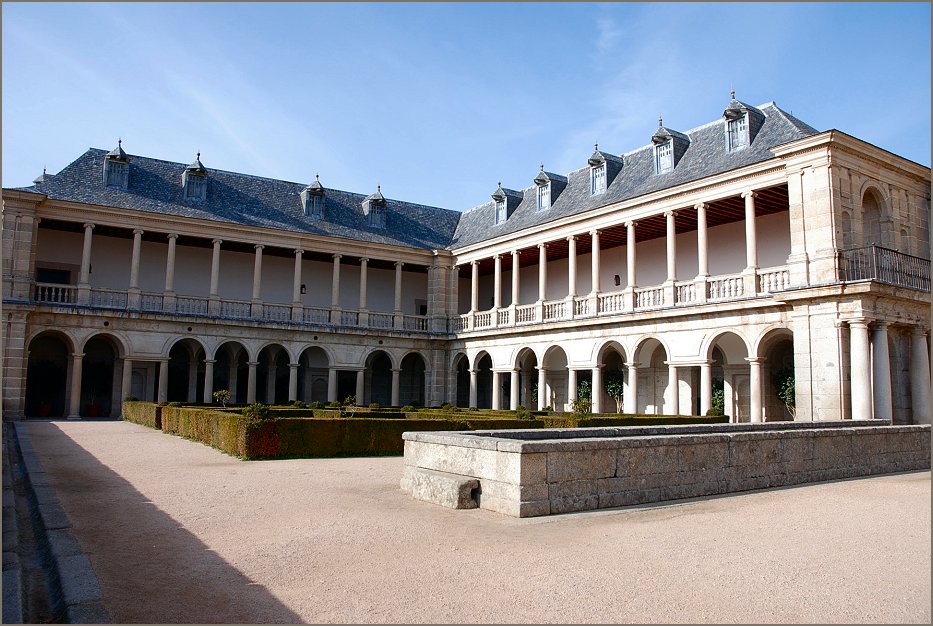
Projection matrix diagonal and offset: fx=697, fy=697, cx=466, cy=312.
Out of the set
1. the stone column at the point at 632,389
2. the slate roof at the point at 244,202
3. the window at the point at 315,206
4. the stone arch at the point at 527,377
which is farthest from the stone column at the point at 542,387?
the window at the point at 315,206

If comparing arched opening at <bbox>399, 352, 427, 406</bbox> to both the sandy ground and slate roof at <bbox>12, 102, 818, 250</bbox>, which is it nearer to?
slate roof at <bbox>12, 102, 818, 250</bbox>

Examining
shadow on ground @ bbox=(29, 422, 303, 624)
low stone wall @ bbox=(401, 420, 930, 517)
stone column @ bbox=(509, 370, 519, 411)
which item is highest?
stone column @ bbox=(509, 370, 519, 411)

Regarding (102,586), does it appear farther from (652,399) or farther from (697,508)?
(652,399)

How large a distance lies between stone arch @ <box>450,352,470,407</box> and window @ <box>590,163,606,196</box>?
10789 millimetres

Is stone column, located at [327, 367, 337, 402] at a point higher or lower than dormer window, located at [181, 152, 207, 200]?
lower

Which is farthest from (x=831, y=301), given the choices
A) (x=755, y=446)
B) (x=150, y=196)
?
(x=150, y=196)

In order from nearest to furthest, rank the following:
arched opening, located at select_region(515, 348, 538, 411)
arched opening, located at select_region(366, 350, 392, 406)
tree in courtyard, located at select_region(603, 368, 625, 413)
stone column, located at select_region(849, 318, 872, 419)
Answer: stone column, located at select_region(849, 318, 872, 419), tree in courtyard, located at select_region(603, 368, 625, 413), arched opening, located at select_region(515, 348, 538, 411), arched opening, located at select_region(366, 350, 392, 406)

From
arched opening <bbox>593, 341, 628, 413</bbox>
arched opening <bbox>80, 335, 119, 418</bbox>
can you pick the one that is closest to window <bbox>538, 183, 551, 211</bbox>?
arched opening <bbox>593, 341, 628, 413</bbox>

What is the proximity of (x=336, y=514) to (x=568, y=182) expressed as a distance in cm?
2665

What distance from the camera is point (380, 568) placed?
19.9 feet

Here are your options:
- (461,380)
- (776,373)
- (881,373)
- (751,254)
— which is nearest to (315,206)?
(461,380)

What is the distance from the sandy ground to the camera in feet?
16.5

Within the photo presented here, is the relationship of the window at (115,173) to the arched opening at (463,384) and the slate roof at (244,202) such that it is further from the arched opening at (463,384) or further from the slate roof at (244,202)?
the arched opening at (463,384)

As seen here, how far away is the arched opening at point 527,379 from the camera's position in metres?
31.9
